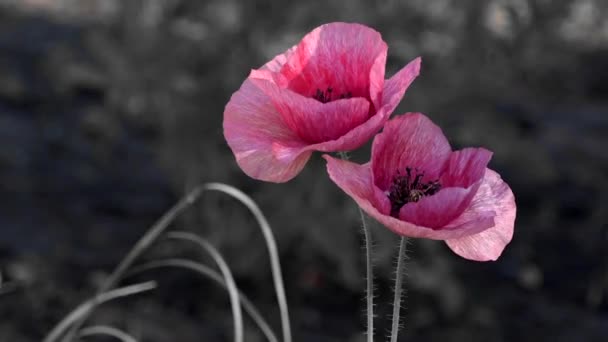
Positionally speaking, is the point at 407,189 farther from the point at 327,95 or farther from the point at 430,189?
the point at 327,95

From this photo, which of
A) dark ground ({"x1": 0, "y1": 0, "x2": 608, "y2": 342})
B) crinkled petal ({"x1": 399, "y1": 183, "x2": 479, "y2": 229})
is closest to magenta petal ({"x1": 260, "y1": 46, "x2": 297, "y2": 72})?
crinkled petal ({"x1": 399, "y1": 183, "x2": 479, "y2": 229})

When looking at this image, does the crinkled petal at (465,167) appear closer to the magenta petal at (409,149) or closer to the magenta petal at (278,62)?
the magenta petal at (409,149)

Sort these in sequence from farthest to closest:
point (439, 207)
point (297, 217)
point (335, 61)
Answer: point (297, 217), point (335, 61), point (439, 207)

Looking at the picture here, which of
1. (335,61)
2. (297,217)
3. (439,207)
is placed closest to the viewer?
(439,207)

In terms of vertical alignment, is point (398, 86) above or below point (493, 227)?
above

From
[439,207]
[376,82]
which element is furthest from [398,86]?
[439,207]

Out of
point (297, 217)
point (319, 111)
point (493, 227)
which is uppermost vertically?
point (319, 111)

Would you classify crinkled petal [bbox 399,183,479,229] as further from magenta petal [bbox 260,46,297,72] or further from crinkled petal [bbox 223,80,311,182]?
magenta petal [bbox 260,46,297,72]

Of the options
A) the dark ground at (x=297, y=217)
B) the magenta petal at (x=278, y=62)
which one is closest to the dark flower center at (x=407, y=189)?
the magenta petal at (x=278, y=62)
